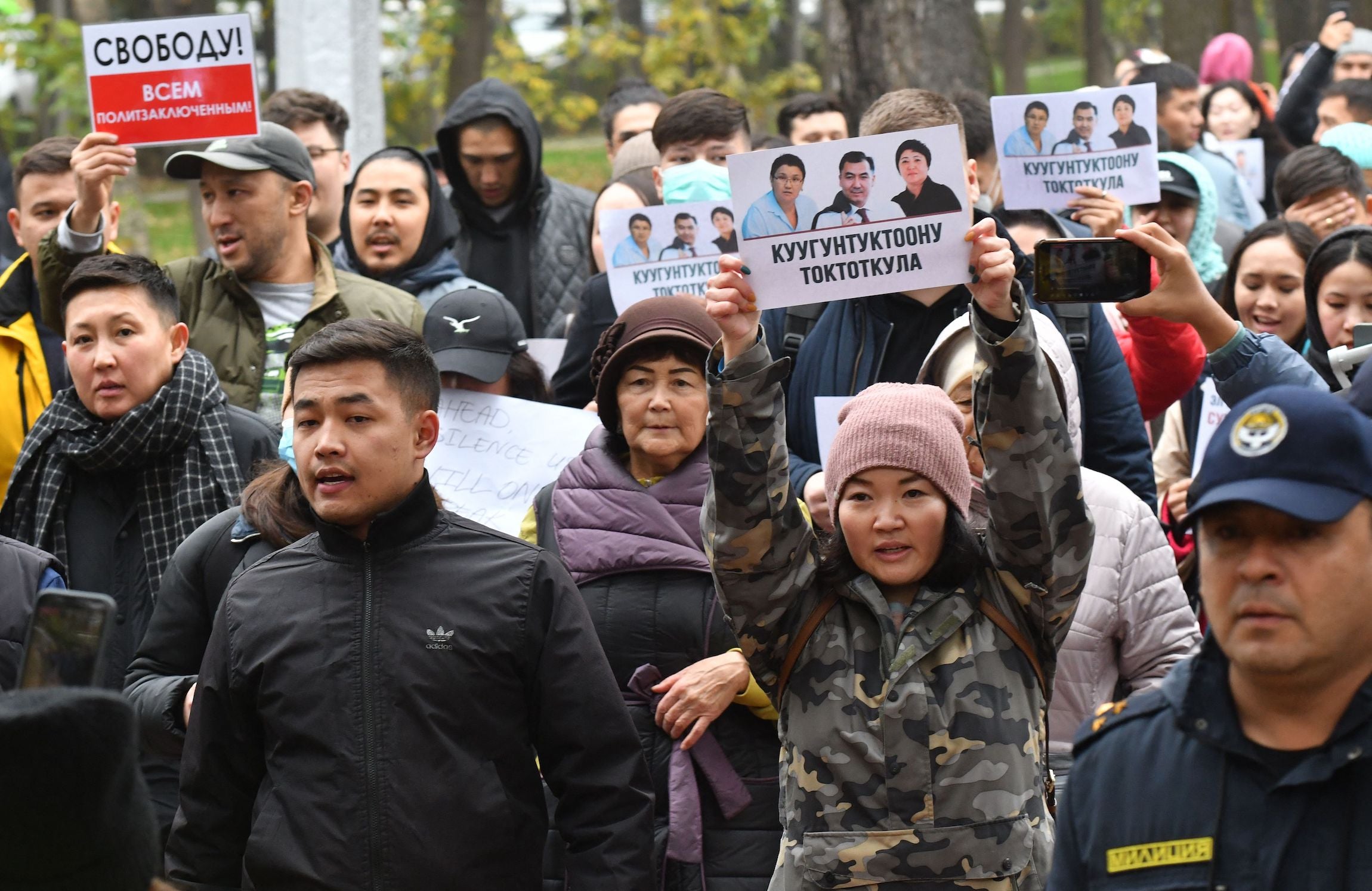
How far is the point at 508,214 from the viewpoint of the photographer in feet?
25.6

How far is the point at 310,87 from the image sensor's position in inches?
370

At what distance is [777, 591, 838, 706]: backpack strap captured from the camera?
12.1 ft

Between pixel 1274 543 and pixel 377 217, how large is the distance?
5.00 metres

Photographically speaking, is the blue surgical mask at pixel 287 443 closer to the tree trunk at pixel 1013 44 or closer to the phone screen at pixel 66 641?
the phone screen at pixel 66 641

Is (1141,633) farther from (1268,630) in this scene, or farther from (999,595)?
(1268,630)

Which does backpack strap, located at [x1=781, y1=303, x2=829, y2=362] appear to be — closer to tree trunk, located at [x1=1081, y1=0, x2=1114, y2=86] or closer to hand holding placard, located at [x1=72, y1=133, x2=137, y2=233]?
hand holding placard, located at [x1=72, y1=133, x2=137, y2=233]

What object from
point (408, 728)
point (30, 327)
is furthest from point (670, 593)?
point (30, 327)

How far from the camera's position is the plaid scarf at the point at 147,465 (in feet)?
16.4

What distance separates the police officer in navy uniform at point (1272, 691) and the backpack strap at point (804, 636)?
110cm

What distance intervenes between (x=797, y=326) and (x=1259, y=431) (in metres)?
2.62

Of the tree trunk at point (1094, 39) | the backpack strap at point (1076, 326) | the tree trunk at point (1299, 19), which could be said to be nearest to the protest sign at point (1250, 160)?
the backpack strap at point (1076, 326)

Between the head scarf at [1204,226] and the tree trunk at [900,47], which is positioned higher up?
the tree trunk at [900,47]

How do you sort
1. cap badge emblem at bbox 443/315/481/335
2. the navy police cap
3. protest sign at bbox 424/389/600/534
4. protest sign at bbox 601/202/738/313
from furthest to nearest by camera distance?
protest sign at bbox 601/202/738/313
cap badge emblem at bbox 443/315/481/335
protest sign at bbox 424/389/600/534
the navy police cap

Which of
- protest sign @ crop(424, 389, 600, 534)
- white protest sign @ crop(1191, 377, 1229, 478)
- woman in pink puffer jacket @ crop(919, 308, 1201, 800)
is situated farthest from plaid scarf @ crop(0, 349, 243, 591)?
white protest sign @ crop(1191, 377, 1229, 478)
